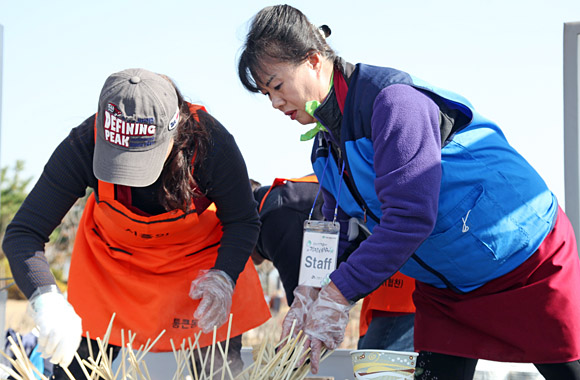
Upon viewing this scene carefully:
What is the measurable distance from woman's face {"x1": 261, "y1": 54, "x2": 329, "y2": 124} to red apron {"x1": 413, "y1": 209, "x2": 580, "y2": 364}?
2.04 feet

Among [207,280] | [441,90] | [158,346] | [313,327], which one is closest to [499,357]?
[313,327]

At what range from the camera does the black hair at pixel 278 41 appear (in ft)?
4.92

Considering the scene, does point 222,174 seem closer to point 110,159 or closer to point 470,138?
point 110,159

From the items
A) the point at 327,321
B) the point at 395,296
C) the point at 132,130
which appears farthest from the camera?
the point at 395,296

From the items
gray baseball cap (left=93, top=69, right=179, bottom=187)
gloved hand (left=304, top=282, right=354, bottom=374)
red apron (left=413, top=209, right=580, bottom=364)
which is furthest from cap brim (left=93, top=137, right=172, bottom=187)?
red apron (left=413, top=209, right=580, bottom=364)

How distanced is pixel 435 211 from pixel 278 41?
577mm

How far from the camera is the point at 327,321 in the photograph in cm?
135

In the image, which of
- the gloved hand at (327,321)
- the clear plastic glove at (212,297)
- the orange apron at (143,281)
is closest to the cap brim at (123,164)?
the orange apron at (143,281)

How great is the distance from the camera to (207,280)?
6.48ft

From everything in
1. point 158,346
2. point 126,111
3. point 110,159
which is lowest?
point 158,346

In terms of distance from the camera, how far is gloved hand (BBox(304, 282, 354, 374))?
132 cm

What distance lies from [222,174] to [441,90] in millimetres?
776

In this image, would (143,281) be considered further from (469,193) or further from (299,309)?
(469,193)

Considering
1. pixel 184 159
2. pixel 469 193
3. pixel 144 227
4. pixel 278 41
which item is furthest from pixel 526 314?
pixel 144 227
